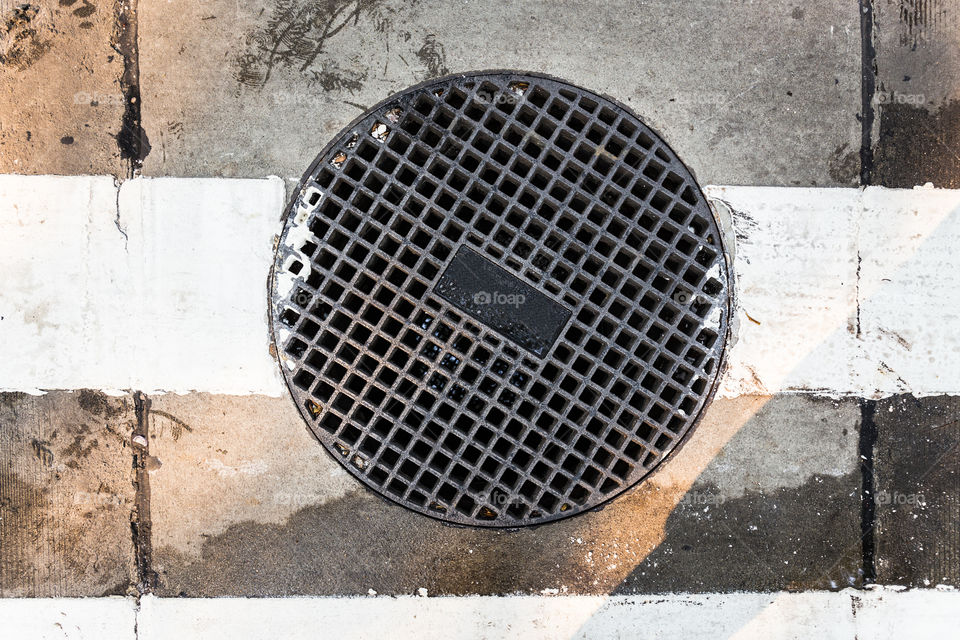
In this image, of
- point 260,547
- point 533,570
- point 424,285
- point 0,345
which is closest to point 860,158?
point 424,285

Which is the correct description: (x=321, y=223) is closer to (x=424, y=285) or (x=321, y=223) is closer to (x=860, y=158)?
(x=424, y=285)

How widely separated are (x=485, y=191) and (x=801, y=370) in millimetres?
1508

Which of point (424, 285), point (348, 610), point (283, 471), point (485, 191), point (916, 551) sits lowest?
point (348, 610)

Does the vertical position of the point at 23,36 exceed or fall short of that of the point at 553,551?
it exceeds it

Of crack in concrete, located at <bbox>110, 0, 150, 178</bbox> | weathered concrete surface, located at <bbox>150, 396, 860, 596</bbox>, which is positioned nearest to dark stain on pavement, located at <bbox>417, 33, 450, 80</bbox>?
crack in concrete, located at <bbox>110, 0, 150, 178</bbox>

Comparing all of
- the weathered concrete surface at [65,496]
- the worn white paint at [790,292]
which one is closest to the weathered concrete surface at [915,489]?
the worn white paint at [790,292]

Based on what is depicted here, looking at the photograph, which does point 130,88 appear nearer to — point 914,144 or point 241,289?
point 241,289

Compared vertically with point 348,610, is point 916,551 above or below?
above

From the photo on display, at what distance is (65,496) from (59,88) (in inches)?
67.1

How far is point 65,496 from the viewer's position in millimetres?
2254

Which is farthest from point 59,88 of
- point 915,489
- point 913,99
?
point 915,489

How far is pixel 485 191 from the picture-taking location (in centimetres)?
220

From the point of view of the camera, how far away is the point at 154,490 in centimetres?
224

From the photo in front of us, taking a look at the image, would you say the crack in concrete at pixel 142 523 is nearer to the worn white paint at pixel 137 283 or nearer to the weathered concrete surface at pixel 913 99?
the worn white paint at pixel 137 283
